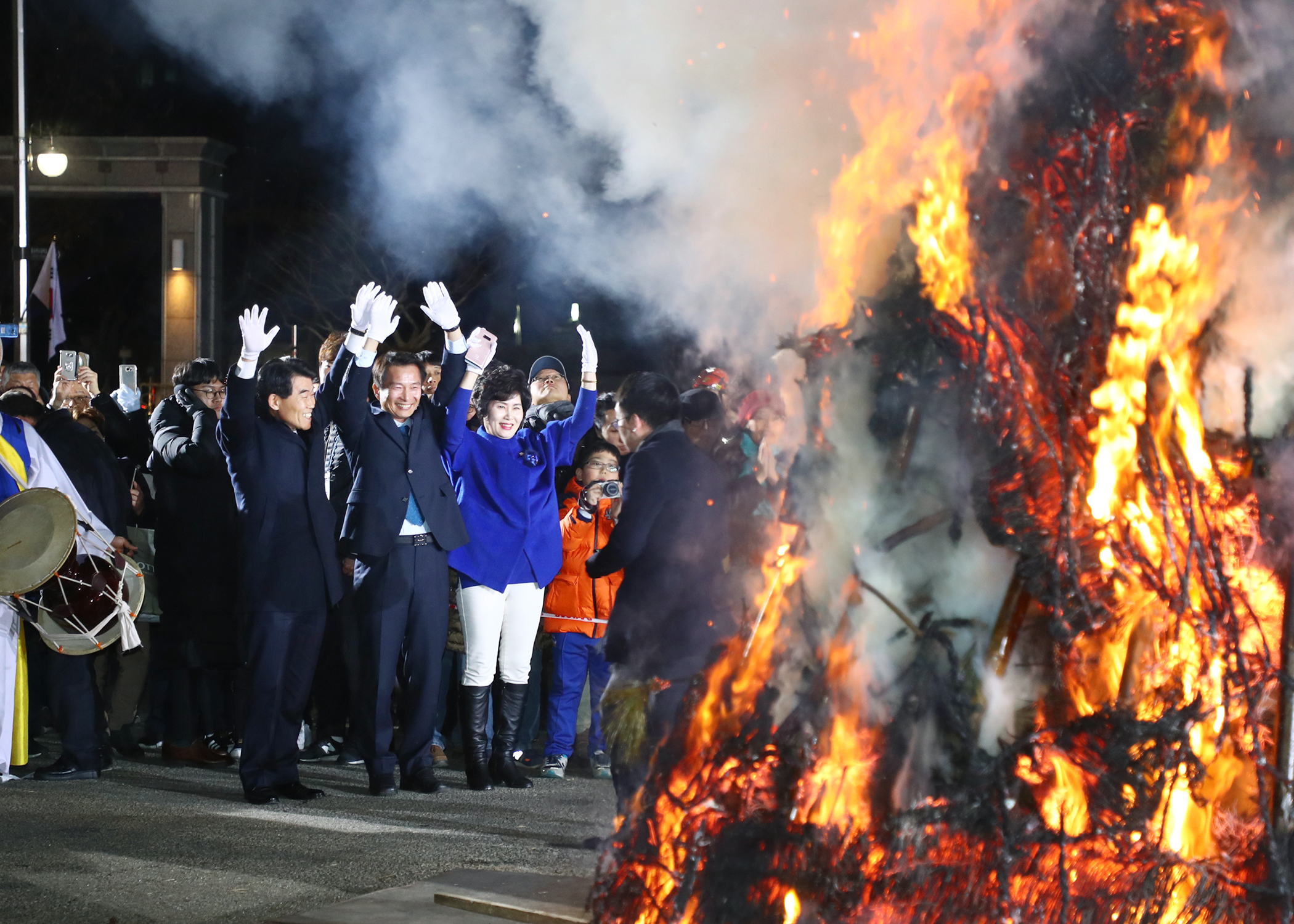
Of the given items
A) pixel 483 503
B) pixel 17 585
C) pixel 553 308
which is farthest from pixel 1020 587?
pixel 553 308

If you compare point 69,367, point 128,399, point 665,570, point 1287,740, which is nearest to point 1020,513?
point 1287,740

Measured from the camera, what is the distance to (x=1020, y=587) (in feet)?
13.0

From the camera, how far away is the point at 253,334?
732 centimetres

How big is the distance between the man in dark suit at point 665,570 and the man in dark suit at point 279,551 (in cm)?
207

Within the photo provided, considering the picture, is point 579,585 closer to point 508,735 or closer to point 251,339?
point 508,735

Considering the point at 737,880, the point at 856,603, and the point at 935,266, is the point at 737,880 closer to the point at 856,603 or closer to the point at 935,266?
the point at 856,603

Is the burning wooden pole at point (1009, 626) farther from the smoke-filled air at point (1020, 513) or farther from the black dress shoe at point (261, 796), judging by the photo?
the black dress shoe at point (261, 796)

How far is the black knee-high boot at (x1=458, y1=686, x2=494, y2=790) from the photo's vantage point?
7.27 meters

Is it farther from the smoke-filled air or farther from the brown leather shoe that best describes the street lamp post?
the smoke-filled air

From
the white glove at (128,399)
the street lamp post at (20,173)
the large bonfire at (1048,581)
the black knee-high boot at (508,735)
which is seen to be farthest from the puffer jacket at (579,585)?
the street lamp post at (20,173)

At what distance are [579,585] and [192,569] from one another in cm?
217

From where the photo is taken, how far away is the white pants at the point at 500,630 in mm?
7316

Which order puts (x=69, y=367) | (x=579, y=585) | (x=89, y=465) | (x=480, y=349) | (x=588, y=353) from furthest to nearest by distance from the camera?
(x=69, y=367) → (x=588, y=353) → (x=579, y=585) → (x=89, y=465) → (x=480, y=349)

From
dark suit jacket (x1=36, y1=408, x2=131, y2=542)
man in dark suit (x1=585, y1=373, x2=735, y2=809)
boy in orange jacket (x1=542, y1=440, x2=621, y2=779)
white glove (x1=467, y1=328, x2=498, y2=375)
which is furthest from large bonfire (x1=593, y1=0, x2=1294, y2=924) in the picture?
dark suit jacket (x1=36, y1=408, x2=131, y2=542)
